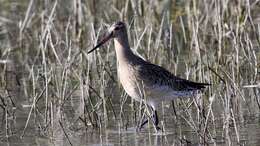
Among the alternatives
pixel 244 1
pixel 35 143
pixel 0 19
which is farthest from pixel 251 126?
pixel 0 19

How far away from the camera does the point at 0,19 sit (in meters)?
12.9

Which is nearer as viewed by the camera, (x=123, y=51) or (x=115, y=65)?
(x=123, y=51)

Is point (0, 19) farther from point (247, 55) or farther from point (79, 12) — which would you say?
point (247, 55)

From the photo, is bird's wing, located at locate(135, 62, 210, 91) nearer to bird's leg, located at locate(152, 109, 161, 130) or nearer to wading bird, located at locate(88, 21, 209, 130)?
wading bird, located at locate(88, 21, 209, 130)

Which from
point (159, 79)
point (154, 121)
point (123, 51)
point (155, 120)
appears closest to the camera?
point (154, 121)

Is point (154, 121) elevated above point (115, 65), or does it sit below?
below

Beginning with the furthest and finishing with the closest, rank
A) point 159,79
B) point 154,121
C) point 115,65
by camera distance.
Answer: point 115,65 → point 159,79 → point 154,121

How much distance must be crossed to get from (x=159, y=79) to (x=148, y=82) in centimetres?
12

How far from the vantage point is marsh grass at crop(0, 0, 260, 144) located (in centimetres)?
812

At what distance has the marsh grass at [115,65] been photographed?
812cm

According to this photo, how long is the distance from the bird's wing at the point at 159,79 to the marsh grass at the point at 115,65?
20 cm

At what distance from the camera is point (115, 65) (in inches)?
422

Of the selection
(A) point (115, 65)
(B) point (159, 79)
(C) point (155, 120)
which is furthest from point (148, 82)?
(A) point (115, 65)

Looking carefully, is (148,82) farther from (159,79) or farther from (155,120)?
(155,120)
